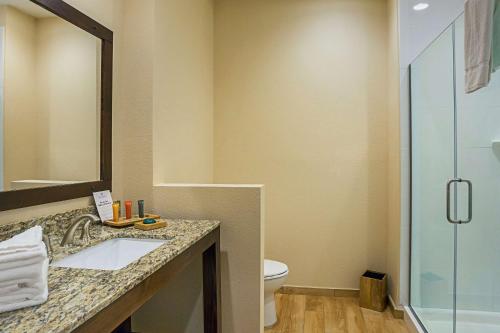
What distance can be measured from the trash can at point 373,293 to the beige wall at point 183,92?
158cm

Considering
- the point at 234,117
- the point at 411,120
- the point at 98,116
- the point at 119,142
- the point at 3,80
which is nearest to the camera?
the point at 3,80

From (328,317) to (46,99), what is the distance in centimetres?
234

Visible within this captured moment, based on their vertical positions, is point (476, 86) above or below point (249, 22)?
below

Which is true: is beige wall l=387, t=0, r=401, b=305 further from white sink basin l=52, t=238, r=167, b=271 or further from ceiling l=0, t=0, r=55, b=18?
ceiling l=0, t=0, r=55, b=18

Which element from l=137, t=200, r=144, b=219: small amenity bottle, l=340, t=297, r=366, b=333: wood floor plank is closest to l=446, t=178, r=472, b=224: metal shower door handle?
l=340, t=297, r=366, b=333: wood floor plank

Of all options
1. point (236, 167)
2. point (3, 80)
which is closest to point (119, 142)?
point (3, 80)

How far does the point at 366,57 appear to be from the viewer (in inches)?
115

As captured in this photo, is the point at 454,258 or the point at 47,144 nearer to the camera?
the point at 47,144

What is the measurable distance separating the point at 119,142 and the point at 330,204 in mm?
1847

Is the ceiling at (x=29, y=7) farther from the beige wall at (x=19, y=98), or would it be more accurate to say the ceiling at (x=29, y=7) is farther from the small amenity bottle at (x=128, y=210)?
the small amenity bottle at (x=128, y=210)

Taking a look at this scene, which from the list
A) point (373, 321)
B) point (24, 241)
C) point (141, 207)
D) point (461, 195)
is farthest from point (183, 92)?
point (373, 321)

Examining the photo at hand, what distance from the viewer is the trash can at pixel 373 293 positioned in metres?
2.67

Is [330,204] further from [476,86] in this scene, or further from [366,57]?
[476,86]

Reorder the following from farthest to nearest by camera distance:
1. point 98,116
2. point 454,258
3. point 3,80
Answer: point 454,258, point 98,116, point 3,80
